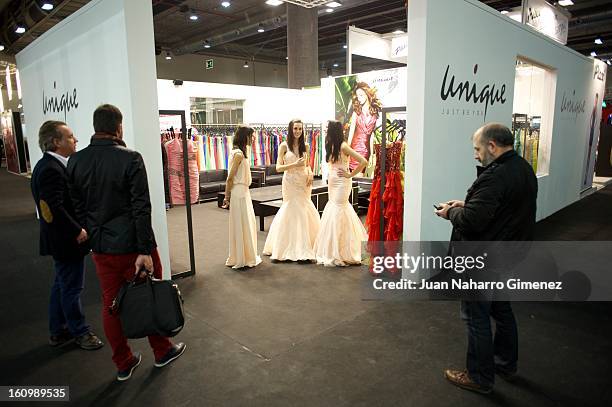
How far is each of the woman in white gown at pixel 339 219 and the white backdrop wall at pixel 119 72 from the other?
1.75m

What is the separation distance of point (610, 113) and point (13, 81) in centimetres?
2323

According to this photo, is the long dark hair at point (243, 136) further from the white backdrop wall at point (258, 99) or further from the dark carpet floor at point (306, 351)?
the white backdrop wall at point (258, 99)

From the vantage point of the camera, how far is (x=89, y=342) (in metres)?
2.99

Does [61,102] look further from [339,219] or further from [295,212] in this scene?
[339,219]

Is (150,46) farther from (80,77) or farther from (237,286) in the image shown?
(237,286)

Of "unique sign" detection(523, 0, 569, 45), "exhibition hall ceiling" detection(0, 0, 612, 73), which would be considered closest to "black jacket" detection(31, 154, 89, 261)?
"unique sign" detection(523, 0, 569, 45)

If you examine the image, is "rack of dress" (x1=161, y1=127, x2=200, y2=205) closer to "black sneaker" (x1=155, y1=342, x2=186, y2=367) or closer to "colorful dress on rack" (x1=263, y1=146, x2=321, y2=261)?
"colorful dress on rack" (x1=263, y1=146, x2=321, y2=261)

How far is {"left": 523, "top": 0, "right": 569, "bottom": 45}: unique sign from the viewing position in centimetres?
589

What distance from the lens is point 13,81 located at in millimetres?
17719

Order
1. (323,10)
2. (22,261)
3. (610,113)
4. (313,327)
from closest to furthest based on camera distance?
(313,327) → (22,261) → (323,10) → (610,113)

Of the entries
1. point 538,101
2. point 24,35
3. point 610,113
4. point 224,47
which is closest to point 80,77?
point 538,101

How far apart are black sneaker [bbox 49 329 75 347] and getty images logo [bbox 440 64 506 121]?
364 centimetres

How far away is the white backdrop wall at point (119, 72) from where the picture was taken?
3545 mm

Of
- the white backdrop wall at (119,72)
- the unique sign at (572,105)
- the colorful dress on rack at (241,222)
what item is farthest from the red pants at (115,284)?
the unique sign at (572,105)
